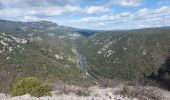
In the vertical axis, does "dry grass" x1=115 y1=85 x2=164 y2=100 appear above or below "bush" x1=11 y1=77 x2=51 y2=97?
below

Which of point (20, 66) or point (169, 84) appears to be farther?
point (20, 66)

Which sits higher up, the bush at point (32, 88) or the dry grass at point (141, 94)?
the bush at point (32, 88)

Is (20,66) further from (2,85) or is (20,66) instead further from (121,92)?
(121,92)

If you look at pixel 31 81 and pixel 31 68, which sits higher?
pixel 31 81

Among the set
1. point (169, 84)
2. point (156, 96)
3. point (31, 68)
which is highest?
point (156, 96)

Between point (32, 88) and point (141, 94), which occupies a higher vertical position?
point (32, 88)

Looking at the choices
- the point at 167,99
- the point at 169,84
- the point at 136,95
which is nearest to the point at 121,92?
the point at 136,95

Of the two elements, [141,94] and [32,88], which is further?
[141,94]

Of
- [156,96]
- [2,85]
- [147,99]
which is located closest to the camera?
[147,99]

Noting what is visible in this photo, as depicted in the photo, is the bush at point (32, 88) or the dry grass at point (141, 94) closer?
the bush at point (32, 88)

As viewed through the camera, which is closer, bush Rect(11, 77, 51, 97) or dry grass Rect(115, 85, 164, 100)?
bush Rect(11, 77, 51, 97)

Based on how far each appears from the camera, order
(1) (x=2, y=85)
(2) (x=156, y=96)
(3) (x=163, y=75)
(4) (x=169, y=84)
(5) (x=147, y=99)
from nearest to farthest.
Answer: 1. (5) (x=147, y=99)
2. (2) (x=156, y=96)
3. (1) (x=2, y=85)
4. (4) (x=169, y=84)
5. (3) (x=163, y=75)
